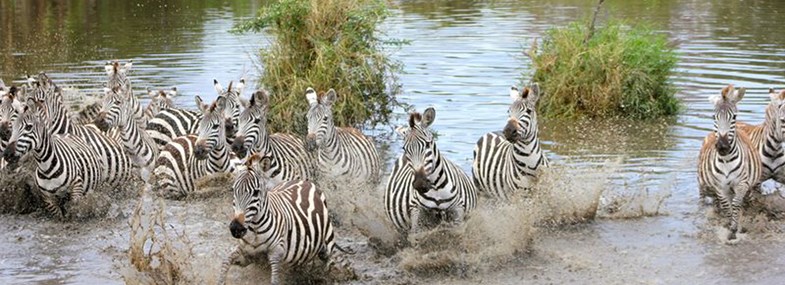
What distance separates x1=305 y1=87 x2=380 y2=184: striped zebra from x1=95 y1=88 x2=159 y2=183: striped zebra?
8.90ft

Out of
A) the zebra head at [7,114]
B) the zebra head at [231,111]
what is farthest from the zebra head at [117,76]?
the zebra head at [231,111]

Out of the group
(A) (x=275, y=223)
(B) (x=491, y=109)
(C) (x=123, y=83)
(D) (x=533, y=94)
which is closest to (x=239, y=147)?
(A) (x=275, y=223)

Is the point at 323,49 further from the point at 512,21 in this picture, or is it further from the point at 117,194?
the point at 512,21

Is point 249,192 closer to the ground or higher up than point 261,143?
higher up

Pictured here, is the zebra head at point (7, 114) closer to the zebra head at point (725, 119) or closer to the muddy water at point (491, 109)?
the muddy water at point (491, 109)

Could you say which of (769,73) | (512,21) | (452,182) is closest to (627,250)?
(452,182)

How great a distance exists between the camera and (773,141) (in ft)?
39.4

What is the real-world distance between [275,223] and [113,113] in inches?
220

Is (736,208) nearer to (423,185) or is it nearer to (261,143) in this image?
(423,185)

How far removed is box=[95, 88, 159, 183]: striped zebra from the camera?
1414cm

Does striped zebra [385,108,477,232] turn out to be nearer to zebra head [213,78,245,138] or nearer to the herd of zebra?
the herd of zebra

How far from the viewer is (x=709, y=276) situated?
10.4m

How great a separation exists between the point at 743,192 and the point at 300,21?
7.78m

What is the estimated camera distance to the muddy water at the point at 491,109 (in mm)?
10852
